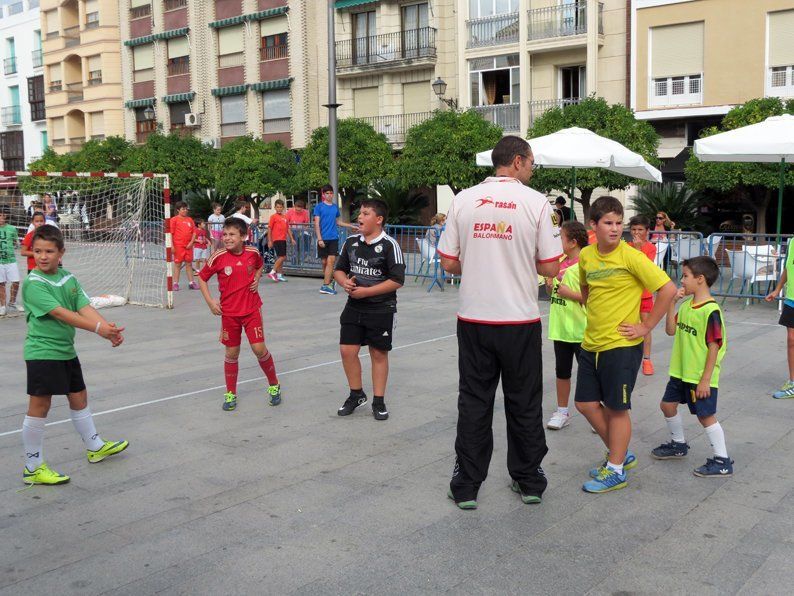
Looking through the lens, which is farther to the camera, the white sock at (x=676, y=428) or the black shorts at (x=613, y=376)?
the white sock at (x=676, y=428)

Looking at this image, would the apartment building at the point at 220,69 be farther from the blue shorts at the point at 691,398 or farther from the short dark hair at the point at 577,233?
the blue shorts at the point at 691,398

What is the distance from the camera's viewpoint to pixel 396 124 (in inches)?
1299

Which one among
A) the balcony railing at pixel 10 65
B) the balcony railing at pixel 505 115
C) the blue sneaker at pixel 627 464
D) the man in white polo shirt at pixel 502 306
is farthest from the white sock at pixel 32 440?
the balcony railing at pixel 10 65

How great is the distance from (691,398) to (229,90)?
119 ft

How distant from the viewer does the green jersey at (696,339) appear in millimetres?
5031

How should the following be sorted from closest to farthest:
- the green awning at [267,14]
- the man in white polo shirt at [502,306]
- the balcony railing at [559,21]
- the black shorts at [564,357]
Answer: the man in white polo shirt at [502,306]
the black shorts at [564,357]
the balcony railing at [559,21]
the green awning at [267,14]

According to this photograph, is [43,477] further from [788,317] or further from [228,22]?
[228,22]

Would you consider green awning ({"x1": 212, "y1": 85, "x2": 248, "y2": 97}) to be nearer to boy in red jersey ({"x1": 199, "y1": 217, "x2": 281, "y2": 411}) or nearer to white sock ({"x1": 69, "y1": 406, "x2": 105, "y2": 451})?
boy in red jersey ({"x1": 199, "y1": 217, "x2": 281, "y2": 411})

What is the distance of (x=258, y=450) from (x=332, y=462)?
0.58 metres

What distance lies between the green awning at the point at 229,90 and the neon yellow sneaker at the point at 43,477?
3477 cm

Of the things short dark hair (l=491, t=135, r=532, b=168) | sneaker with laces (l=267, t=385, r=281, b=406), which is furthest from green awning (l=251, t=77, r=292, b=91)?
short dark hair (l=491, t=135, r=532, b=168)

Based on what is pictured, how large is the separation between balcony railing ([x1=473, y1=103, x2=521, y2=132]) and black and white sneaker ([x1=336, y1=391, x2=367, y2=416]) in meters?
24.0

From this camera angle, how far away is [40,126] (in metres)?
50.7

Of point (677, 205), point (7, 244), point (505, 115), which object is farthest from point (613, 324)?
point (505, 115)
